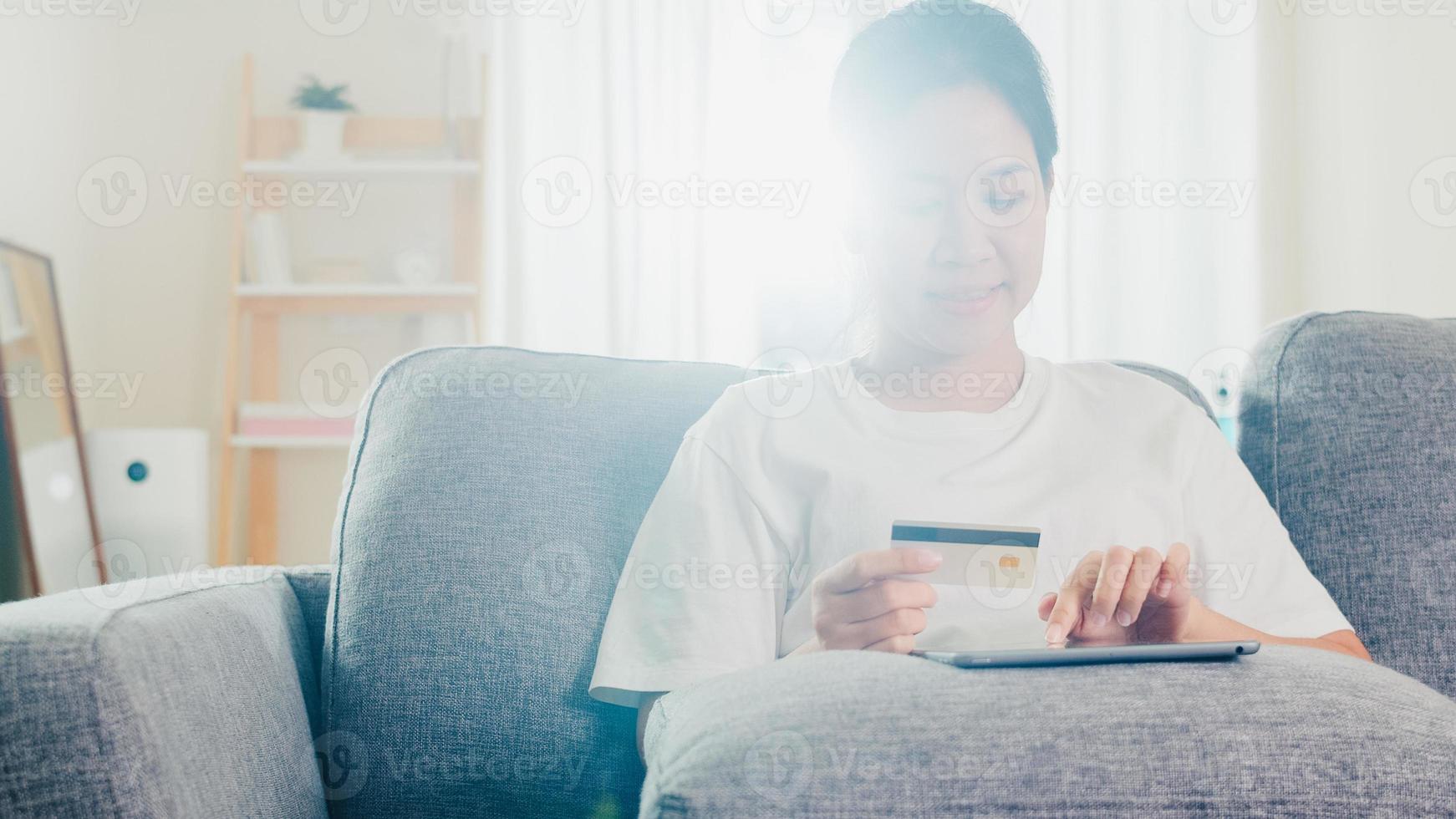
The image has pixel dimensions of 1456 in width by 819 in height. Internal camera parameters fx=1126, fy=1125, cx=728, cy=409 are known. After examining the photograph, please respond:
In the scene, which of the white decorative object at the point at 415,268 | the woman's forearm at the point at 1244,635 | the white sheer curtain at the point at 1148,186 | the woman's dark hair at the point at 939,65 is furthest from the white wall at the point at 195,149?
the woman's forearm at the point at 1244,635

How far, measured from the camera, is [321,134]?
2.97m

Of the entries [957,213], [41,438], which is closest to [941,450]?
[957,213]

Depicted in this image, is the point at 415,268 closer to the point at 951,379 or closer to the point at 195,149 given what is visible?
the point at 195,149

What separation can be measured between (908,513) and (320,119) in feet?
8.21

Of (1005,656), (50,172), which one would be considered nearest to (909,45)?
(1005,656)

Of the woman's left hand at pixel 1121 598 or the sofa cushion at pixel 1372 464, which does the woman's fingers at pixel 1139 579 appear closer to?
the woman's left hand at pixel 1121 598

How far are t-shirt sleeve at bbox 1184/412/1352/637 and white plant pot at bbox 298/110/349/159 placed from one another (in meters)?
2.52

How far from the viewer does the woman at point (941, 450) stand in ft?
3.09

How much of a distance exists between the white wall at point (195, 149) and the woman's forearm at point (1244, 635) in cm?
264

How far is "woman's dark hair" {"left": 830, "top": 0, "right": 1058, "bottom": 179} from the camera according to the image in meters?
1.03

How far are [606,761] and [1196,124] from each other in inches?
106

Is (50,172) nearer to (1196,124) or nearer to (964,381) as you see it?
(964,381)

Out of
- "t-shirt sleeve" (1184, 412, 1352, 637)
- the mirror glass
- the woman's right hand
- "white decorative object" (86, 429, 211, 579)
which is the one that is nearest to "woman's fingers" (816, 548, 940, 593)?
the woman's right hand

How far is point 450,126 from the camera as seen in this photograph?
300cm
